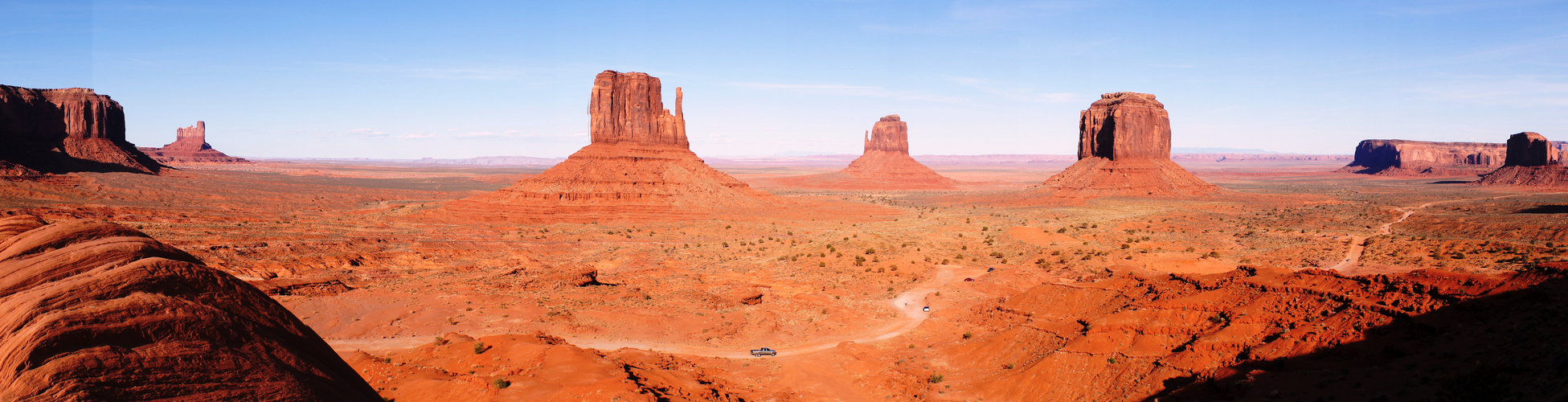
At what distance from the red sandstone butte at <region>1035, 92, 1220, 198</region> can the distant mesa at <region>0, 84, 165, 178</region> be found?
11930cm

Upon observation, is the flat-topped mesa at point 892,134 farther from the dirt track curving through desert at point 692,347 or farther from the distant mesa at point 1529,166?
the dirt track curving through desert at point 692,347

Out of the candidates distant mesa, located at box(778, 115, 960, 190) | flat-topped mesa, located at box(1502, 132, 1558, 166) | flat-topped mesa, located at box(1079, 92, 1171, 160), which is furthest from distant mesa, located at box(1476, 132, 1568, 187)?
distant mesa, located at box(778, 115, 960, 190)

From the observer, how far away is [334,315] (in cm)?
2325

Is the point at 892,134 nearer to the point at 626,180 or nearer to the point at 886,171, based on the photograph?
the point at 886,171

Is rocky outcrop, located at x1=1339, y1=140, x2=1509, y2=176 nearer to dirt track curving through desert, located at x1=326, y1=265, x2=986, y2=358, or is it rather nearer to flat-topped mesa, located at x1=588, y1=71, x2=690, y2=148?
flat-topped mesa, located at x1=588, y1=71, x2=690, y2=148

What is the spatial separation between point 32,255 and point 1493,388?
707 inches

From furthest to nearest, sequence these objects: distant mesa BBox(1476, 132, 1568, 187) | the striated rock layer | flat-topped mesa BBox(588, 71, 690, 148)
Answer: distant mesa BBox(1476, 132, 1568, 187)
flat-topped mesa BBox(588, 71, 690, 148)
the striated rock layer

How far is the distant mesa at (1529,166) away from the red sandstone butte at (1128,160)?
172 feet

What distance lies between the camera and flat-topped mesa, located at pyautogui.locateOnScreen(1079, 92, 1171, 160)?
92.9 meters

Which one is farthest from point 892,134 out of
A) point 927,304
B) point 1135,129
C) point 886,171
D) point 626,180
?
point 927,304

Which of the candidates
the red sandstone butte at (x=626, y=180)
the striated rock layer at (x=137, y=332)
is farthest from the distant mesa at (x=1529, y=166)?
the striated rock layer at (x=137, y=332)

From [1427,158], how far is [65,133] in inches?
10576

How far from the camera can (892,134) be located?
150 m

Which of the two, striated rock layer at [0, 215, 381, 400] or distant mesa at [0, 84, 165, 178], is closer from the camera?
striated rock layer at [0, 215, 381, 400]
